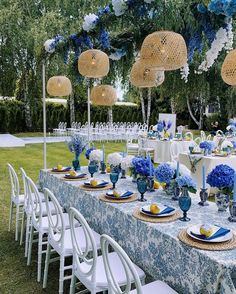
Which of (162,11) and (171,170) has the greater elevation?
(162,11)

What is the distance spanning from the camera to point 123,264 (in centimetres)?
187

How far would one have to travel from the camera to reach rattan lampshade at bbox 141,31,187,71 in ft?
10.4

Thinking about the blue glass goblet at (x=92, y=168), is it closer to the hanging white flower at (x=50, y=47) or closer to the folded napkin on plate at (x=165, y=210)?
the folded napkin on plate at (x=165, y=210)

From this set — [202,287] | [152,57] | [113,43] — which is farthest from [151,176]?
[113,43]

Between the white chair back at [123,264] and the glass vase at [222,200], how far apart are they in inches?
43.5

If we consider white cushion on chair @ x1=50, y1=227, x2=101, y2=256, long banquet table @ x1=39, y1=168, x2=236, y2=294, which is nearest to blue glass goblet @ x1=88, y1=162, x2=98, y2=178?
long banquet table @ x1=39, y1=168, x2=236, y2=294

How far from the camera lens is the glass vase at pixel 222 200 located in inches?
108

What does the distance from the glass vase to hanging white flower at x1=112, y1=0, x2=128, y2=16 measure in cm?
234

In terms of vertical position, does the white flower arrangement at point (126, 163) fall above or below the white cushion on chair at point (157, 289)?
above

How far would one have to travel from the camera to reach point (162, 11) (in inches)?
144

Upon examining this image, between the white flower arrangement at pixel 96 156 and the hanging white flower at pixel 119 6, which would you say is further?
the white flower arrangement at pixel 96 156

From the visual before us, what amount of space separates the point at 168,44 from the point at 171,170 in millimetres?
1154

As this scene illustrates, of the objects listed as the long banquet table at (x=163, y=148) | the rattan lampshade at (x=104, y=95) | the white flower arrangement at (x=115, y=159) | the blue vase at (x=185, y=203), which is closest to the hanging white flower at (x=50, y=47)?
the rattan lampshade at (x=104, y=95)

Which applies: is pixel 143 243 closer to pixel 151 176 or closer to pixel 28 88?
pixel 151 176
